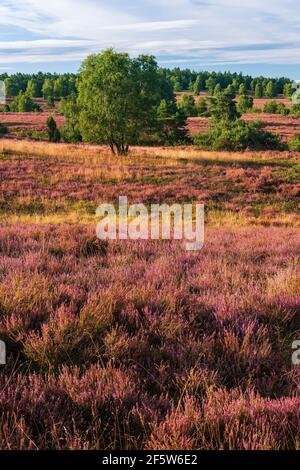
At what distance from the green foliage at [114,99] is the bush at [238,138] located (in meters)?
11.1

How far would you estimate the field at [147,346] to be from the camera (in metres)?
2.77

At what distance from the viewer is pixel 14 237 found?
31.0 ft

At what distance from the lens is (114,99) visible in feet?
115

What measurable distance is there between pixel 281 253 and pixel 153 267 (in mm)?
3209

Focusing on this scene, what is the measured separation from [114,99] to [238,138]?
50.4 ft

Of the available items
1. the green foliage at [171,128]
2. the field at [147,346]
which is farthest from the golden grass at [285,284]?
the green foliage at [171,128]

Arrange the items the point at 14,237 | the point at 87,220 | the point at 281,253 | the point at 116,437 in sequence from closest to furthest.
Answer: the point at 116,437 < the point at 281,253 < the point at 14,237 < the point at 87,220

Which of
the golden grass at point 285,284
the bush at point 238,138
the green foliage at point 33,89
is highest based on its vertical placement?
the green foliage at point 33,89

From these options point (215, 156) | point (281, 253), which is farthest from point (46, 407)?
point (215, 156)

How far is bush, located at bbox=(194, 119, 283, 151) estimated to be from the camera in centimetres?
4538

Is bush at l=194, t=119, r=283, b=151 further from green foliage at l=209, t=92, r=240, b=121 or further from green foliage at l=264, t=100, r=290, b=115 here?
green foliage at l=264, t=100, r=290, b=115

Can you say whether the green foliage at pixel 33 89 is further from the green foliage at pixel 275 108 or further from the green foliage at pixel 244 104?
the green foliage at pixel 275 108
